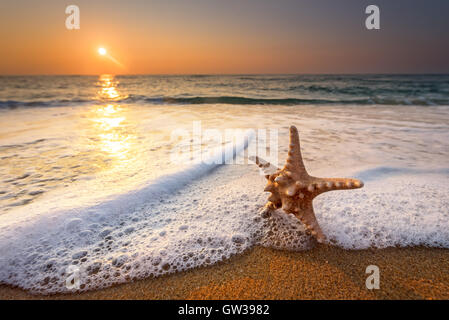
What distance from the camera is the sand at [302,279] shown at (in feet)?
5.11

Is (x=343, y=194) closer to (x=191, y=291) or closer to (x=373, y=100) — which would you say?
(x=191, y=291)

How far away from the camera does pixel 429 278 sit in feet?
5.40

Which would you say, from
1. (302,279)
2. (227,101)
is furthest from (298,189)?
(227,101)

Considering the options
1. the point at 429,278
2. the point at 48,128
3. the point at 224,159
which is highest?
the point at 48,128

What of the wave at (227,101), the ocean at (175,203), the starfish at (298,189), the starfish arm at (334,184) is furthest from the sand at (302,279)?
the wave at (227,101)

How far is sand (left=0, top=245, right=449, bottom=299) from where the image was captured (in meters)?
1.56

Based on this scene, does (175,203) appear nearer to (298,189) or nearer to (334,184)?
(298,189)

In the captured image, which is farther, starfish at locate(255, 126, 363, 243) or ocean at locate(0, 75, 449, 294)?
ocean at locate(0, 75, 449, 294)

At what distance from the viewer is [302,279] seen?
65.1 inches

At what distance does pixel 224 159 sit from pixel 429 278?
9.17 ft

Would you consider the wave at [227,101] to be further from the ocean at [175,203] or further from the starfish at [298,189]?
the starfish at [298,189]

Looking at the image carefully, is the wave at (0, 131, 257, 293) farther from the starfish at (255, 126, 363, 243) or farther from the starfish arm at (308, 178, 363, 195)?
the starfish arm at (308, 178, 363, 195)

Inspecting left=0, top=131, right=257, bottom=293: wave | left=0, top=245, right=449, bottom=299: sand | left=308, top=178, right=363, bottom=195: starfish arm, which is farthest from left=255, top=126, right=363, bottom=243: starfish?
left=0, top=131, right=257, bottom=293: wave
